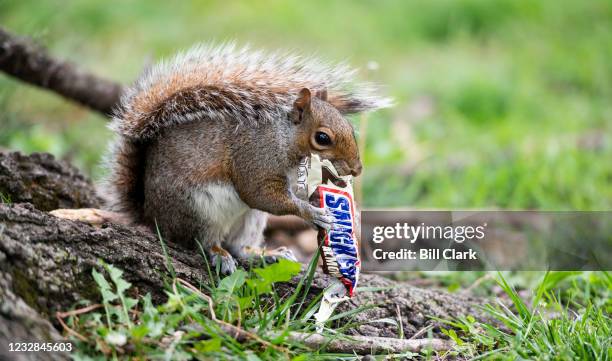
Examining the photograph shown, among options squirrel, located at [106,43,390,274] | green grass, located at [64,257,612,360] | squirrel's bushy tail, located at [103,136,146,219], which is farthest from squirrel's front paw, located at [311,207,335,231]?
squirrel's bushy tail, located at [103,136,146,219]

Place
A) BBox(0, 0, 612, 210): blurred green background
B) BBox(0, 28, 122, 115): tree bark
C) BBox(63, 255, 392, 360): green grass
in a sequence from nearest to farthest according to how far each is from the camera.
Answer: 1. BBox(63, 255, 392, 360): green grass
2. BBox(0, 28, 122, 115): tree bark
3. BBox(0, 0, 612, 210): blurred green background

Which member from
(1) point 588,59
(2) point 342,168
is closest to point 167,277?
(2) point 342,168

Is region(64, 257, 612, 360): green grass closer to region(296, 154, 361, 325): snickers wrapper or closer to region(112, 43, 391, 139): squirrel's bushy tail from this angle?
region(296, 154, 361, 325): snickers wrapper

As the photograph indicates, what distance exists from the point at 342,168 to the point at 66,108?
3.46m

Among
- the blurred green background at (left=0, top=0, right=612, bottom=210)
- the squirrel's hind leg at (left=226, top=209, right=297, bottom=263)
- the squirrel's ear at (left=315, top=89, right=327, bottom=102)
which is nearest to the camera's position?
the squirrel's ear at (left=315, top=89, right=327, bottom=102)

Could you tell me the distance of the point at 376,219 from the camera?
12.3ft

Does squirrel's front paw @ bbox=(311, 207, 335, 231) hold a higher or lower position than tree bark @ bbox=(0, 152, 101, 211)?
lower

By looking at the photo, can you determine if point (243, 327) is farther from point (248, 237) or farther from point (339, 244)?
point (248, 237)

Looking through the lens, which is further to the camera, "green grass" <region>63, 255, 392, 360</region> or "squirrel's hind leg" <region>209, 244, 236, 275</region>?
"squirrel's hind leg" <region>209, 244, 236, 275</region>

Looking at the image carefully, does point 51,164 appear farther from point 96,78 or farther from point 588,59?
point 588,59

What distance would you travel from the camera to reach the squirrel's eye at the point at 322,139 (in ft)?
7.64

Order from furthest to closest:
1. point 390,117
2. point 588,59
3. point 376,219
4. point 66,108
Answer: point 588,59 → point 390,117 → point 66,108 → point 376,219

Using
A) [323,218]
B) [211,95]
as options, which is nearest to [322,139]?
[323,218]

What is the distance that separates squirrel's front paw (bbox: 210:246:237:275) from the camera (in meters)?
2.30
